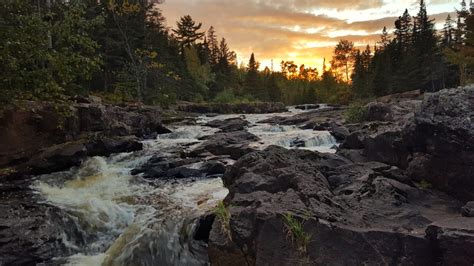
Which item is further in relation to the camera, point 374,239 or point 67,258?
point 67,258

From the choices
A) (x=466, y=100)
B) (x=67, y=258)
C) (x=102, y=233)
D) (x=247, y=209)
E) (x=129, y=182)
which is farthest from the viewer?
(x=129, y=182)

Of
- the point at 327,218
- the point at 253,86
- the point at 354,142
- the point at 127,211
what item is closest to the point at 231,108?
the point at 253,86

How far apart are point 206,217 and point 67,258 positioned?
3.09 metres

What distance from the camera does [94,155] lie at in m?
17.2

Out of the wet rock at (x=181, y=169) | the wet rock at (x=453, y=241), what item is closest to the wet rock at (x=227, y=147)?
the wet rock at (x=181, y=169)

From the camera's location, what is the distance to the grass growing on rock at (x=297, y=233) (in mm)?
5948

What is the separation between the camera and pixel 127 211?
9.91m

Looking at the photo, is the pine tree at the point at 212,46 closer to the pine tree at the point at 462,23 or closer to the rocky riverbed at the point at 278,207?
the pine tree at the point at 462,23

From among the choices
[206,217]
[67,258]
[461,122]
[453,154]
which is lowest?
[67,258]

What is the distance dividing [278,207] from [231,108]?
47167 millimetres

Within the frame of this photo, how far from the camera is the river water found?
304 inches

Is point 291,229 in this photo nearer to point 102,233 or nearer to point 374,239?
point 374,239

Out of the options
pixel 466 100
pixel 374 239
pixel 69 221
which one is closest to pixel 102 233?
pixel 69 221

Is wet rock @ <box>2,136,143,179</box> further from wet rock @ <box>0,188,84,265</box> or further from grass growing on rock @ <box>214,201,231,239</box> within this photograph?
grass growing on rock @ <box>214,201,231,239</box>
